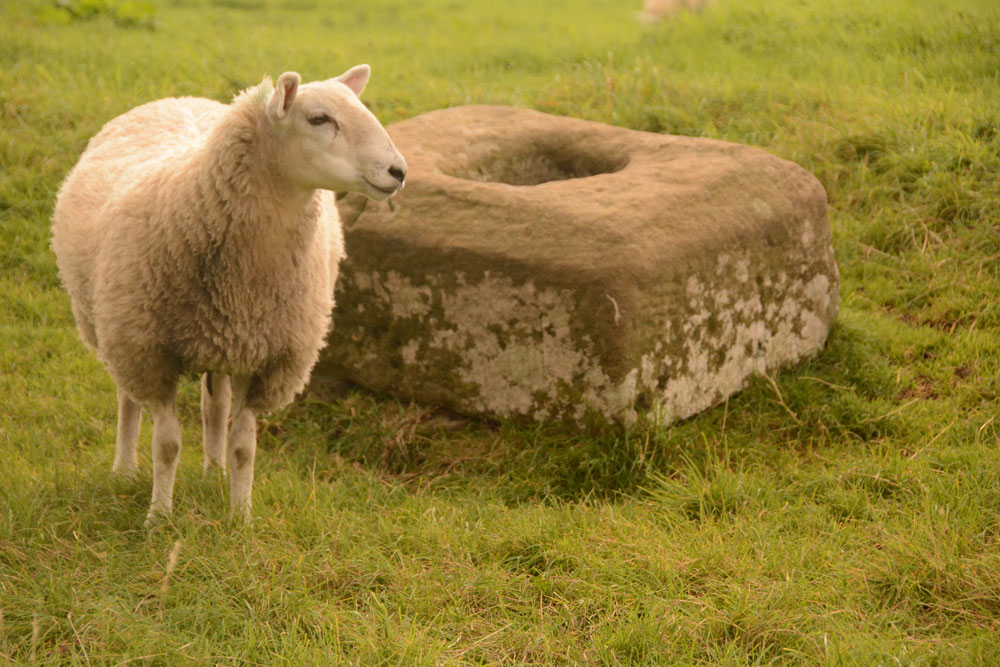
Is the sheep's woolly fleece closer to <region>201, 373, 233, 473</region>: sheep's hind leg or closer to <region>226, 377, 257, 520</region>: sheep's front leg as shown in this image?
<region>226, 377, 257, 520</region>: sheep's front leg

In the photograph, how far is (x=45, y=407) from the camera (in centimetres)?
490

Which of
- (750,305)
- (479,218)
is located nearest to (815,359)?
(750,305)

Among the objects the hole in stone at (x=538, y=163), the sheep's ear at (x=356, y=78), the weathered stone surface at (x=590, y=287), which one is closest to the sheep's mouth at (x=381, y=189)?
the sheep's ear at (x=356, y=78)

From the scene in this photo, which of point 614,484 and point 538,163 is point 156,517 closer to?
point 614,484

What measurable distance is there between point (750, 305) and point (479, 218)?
1280 mm

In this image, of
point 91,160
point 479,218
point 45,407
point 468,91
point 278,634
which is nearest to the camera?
point 278,634

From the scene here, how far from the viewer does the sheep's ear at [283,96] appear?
10.5ft

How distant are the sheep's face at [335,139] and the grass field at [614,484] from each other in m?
1.20

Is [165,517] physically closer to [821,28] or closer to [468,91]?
[468,91]

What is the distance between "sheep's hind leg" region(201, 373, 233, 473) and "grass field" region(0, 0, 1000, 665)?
103 millimetres

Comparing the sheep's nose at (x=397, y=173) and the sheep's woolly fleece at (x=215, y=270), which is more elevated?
the sheep's nose at (x=397, y=173)

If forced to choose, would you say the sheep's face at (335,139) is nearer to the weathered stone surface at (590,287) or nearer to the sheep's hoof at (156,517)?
the weathered stone surface at (590,287)

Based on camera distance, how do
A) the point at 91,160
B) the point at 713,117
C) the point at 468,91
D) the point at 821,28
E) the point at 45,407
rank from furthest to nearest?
the point at 821,28
the point at 468,91
the point at 713,117
the point at 45,407
the point at 91,160

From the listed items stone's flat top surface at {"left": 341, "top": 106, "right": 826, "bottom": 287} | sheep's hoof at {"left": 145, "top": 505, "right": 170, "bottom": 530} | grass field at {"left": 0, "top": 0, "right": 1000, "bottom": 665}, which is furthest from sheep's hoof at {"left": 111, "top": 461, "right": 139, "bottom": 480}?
stone's flat top surface at {"left": 341, "top": 106, "right": 826, "bottom": 287}
